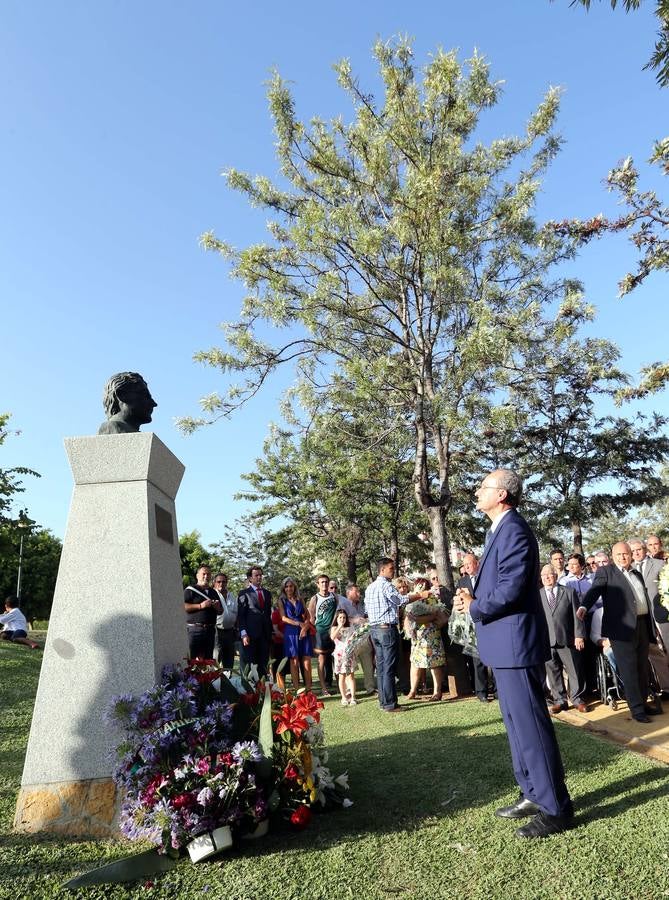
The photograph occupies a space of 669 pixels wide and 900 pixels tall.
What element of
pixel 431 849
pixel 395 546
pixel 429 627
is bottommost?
pixel 431 849

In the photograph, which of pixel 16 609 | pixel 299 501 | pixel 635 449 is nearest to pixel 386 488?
pixel 299 501

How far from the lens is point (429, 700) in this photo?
29.2ft

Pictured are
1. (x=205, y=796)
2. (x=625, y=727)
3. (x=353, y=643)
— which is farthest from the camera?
(x=353, y=643)

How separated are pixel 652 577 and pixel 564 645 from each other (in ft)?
4.54

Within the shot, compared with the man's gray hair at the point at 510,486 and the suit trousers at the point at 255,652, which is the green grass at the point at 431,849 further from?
the suit trousers at the point at 255,652

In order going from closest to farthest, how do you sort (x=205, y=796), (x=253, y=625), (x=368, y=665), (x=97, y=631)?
(x=205, y=796)
(x=97, y=631)
(x=253, y=625)
(x=368, y=665)

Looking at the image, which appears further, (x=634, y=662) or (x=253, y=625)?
(x=253, y=625)

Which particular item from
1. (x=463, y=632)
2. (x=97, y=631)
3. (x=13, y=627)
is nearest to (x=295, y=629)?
(x=463, y=632)

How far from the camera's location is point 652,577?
7621 millimetres

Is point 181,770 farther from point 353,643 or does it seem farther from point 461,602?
point 353,643

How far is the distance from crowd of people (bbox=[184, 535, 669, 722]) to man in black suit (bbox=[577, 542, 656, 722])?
11 millimetres

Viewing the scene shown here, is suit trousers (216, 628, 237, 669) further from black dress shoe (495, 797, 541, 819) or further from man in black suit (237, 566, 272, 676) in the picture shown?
black dress shoe (495, 797, 541, 819)

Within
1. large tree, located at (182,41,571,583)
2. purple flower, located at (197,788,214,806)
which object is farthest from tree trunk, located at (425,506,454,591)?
purple flower, located at (197,788,214,806)

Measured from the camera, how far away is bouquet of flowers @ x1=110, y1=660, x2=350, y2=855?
3.40 m
